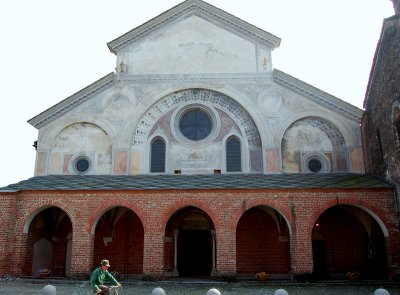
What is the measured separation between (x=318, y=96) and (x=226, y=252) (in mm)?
9192

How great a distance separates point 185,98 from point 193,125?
1.50m

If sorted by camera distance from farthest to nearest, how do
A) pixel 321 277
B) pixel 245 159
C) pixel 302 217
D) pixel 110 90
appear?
pixel 110 90, pixel 245 159, pixel 321 277, pixel 302 217

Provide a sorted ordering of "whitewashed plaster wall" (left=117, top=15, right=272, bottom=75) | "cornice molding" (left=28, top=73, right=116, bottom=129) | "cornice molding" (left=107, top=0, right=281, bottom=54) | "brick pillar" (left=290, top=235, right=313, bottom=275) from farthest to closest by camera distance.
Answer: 1. "cornice molding" (left=107, top=0, right=281, bottom=54)
2. "whitewashed plaster wall" (left=117, top=15, right=272, bottom=75)
3. "cornice molding" (left=28, top=73, right=116, bottom=129)
4. "brick pillar" (left=290, top=235, right=313, bottom=275)

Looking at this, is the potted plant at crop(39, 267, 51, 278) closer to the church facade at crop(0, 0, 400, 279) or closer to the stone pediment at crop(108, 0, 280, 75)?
the church facade at crop(0, 0, 400, 279)

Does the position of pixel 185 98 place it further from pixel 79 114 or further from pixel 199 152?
pixel 79 114

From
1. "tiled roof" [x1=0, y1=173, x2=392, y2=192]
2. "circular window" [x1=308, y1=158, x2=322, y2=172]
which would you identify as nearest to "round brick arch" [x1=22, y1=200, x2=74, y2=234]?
"tiled roof" [x1=0, y1=173, x2=392, y2=192]

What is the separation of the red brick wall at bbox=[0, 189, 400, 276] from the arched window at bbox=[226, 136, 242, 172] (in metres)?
2.98

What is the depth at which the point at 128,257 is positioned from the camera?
20031 mm

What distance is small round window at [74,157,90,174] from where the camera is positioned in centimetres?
2081

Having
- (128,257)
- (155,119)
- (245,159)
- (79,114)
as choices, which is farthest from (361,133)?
(79,114)

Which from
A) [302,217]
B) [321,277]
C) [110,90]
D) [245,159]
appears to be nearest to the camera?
[302,217]

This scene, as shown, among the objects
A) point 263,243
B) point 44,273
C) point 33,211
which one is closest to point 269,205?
point 263,243

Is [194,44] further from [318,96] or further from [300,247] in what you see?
[300,247]

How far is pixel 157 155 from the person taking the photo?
2086 centimetres
